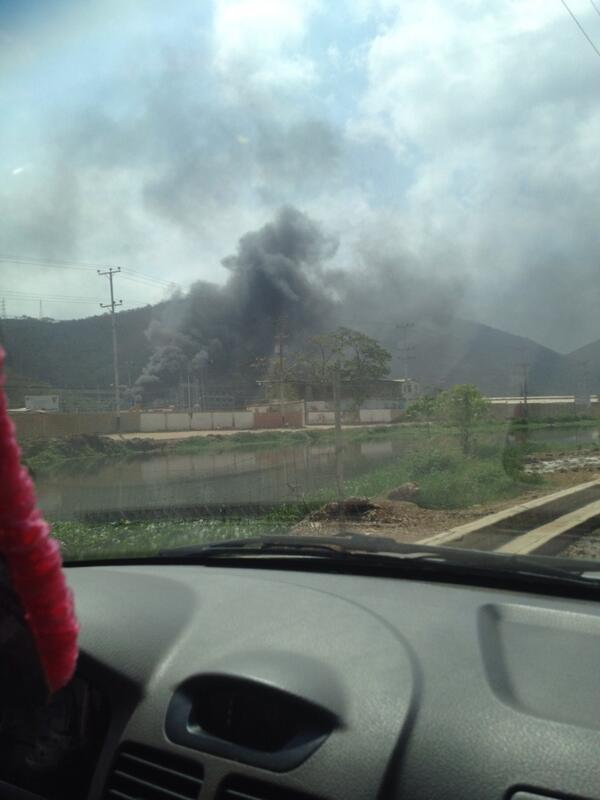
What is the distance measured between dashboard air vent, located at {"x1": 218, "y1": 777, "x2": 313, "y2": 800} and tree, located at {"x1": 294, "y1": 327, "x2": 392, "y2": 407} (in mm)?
13480

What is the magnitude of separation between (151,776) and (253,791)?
364mm

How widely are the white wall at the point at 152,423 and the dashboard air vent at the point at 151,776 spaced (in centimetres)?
2442

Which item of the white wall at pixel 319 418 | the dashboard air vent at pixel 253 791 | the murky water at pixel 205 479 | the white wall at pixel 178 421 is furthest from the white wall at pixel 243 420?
→ the dashboard air vent at pixel 253 791

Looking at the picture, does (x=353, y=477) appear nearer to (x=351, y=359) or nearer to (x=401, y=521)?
(x=351, y=359)

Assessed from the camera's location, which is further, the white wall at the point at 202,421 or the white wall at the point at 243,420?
the white wall at the point at 202,421

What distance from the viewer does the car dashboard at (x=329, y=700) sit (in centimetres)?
200

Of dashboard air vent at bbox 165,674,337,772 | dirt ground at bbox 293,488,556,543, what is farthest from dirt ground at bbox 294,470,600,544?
dashboard air vent at bbox 165,674,337,772

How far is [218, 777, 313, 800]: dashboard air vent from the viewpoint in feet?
6.79

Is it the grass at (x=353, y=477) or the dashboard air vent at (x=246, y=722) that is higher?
the dashboard air vent at (x=246, y=722)

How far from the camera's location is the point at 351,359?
1638 cm

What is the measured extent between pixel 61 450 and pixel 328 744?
13648 mm

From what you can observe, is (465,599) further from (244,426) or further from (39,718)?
(244,426)

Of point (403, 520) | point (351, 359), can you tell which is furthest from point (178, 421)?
point (403, 520)

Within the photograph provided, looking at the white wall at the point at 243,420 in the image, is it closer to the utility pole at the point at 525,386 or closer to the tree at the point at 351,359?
the tree at the point at 351,359
